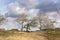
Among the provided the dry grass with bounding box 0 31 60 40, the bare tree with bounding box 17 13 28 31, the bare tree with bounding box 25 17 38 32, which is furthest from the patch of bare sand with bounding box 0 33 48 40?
the bare tree with bounding box 17 13 28 31

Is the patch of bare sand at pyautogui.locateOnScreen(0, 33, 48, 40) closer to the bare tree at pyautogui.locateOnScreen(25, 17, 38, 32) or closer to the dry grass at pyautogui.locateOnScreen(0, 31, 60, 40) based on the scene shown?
the dry grass at pyautogui.locateOnScreen(0, 31, 60, 40)

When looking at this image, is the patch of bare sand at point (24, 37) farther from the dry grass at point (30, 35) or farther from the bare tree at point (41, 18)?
the bare tree at point (41, 18)

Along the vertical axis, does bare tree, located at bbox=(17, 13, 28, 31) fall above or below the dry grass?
above

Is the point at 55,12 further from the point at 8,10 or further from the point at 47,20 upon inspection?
the point at 8,10

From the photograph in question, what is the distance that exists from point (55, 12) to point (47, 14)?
0.45 m

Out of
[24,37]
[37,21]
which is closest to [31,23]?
[37,21]

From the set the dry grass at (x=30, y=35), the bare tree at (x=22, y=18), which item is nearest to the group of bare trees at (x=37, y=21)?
the bare tree at (x=22, y=18)

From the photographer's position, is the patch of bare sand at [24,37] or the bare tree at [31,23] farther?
the bare tree at [31,23]

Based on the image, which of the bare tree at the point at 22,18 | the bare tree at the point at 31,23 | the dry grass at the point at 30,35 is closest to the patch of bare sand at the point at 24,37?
the dry grass at the point at 30,35

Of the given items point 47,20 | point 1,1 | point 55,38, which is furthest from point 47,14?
point 1,1

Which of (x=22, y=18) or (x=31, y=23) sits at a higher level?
(x=22, y=18)

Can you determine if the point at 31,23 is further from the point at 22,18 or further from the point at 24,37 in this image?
→ the point at 24,37

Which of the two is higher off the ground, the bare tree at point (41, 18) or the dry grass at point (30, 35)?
the bare tree at point (41, 18)

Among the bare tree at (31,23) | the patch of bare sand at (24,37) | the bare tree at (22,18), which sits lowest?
the patch of bare sand at (24,37)
